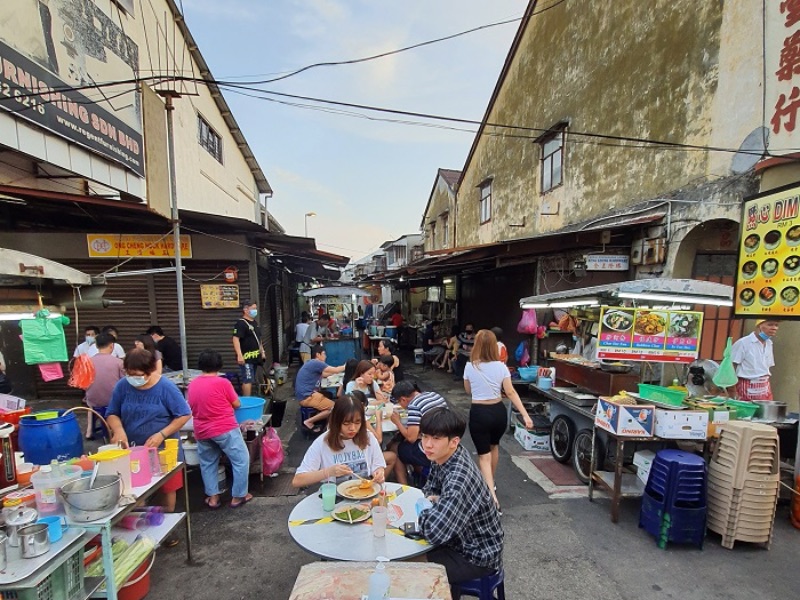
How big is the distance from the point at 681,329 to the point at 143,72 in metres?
11.1

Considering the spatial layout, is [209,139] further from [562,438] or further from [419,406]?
[562,438]

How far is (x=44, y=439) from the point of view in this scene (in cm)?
345

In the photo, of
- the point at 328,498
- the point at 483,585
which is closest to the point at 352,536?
the point at 328,498

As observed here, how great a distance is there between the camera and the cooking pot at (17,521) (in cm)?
189

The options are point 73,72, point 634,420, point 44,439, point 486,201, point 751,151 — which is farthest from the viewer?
point 486,201

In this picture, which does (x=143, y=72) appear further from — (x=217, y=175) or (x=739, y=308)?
(x=739, y=308)

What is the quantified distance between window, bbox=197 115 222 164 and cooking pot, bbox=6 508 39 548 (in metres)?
10.8

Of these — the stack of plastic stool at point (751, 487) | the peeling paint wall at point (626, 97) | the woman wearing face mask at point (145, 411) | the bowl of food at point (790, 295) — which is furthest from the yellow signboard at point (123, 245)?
the bowl of food at point (790, 295)

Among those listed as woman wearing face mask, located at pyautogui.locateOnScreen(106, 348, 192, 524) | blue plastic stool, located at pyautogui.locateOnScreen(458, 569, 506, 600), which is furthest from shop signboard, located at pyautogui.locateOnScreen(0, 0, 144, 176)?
blue plastic stool, located at pyautogui.locateOnScreen(458, 569, 506, 600)

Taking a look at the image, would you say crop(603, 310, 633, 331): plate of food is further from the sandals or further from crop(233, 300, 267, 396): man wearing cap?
crop(233, 300, 267, 396): man wearing cap

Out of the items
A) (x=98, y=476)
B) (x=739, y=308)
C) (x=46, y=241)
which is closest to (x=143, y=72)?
(x=46, y=241)

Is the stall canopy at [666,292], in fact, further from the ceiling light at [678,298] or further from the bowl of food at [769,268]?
the bowl of food at [769,268]

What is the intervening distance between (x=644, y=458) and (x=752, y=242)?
8.99 ft

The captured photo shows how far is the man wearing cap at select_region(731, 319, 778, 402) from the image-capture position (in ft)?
16.0
